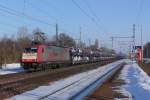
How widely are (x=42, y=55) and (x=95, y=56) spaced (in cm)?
6240

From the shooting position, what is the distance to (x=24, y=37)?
11500 cm

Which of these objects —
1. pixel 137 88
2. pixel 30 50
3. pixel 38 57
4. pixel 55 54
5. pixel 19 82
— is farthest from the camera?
pixel 55 54

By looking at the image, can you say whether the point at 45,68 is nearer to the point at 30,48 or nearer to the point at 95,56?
the point at 30,48

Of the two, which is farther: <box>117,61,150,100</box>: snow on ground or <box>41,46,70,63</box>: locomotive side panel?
<box>41,46,70,63</box>: locomotive side panel

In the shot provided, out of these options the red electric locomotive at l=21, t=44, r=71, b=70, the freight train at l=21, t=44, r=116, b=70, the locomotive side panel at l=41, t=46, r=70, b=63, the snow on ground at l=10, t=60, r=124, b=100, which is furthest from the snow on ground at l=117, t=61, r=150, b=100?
the locomotive side panel at l=41, t=46, r=70, b=63

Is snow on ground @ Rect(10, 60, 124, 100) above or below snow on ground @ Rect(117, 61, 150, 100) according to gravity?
below

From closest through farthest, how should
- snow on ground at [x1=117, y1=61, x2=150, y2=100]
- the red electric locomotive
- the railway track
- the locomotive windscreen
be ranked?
snow on ground at [x1=117, y1=61, x2=150, y2=100], the railway track, the red electric locomotive, the locomotive windscreen

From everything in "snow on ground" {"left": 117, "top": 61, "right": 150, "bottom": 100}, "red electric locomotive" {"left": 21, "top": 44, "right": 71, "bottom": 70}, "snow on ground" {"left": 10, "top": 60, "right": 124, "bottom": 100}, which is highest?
"red electric locomotive" {"left": 21, "top": 44, "right": 71, "bottom": 70}

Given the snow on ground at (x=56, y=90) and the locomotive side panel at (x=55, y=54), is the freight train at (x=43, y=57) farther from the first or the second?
the snow on ground at (x=56, y=90)

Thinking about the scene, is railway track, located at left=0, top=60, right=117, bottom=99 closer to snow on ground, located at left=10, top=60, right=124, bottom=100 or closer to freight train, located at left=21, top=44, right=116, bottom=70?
snow on ground, located at left=10, top=60, right=124, bottom=100

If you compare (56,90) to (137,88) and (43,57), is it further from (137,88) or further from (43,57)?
(43,57)

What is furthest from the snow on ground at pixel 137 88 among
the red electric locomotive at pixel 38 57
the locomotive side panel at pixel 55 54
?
the locomotive side panel at pixel 55 54

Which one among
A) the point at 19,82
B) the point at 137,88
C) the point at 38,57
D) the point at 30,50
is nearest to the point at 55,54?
the point at 30,50

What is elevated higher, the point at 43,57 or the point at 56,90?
the point at 43,57
